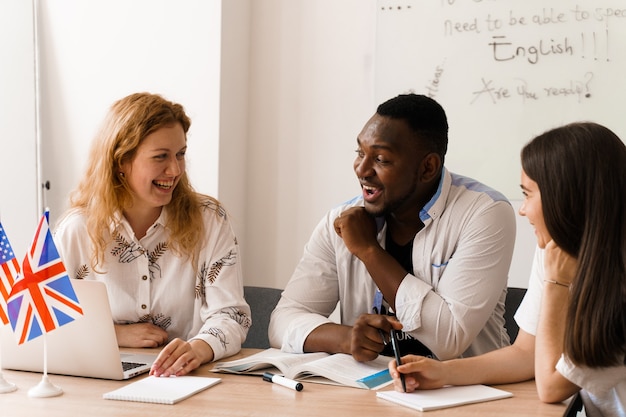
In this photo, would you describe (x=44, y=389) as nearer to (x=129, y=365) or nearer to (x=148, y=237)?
(x=129, y=365)

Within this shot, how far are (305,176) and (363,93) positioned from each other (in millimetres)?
460

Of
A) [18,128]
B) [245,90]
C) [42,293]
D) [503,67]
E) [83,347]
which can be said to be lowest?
[83,347]

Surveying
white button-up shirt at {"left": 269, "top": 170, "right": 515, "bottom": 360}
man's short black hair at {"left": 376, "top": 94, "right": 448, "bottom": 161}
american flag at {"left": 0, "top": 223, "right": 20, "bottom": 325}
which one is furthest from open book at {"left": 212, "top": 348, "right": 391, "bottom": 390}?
man's short black hair at {"left": 376, "top": 94, "right": 448, "bottom": 161}

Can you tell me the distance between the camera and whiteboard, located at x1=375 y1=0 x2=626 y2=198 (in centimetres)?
325

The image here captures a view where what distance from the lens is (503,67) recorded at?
3.38m

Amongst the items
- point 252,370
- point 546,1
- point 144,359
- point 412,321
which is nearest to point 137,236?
point 144,359

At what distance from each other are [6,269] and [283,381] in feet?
2.17

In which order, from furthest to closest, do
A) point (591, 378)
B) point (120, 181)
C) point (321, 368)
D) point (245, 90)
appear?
point (245, 90)
point (120, 181)
point (321, 368)
point (591, 378)

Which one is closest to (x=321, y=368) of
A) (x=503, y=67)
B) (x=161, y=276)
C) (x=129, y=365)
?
(x=129, y=365)

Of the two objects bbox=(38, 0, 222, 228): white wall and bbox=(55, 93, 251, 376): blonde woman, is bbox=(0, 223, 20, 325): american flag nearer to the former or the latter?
bbox=(55, 93, 251, 376): blonde woman

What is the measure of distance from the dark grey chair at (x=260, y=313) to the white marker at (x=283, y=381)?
77 centimetres

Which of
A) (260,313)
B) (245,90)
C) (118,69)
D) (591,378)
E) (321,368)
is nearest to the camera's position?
(591,378)

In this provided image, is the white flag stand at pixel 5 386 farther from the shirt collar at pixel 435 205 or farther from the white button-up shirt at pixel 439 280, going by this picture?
Result: the shirt collar at pixel 435 205

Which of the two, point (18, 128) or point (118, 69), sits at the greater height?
point (118, 69)
